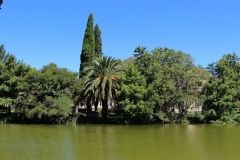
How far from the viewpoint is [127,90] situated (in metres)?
38.0

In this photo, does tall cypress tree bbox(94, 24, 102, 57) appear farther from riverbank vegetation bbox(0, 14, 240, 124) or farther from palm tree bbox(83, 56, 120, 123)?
palm tree bbox(83, 56, 120, 123)

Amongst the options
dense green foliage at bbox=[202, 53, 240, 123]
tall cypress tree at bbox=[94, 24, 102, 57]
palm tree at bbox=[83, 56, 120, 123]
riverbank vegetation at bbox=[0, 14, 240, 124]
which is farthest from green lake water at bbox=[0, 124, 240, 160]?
tall cypress tree at bbox=[94, 24, 102, 57]

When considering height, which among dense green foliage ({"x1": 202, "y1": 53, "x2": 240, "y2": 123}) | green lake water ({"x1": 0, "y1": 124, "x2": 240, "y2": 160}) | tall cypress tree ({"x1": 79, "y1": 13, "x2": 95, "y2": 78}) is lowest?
green lake water ({"x1": 0, "y1": 124, "x2": 240, "y2": 160})

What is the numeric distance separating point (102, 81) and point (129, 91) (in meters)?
3.89

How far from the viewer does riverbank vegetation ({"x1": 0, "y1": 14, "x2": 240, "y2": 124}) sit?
1500 inches

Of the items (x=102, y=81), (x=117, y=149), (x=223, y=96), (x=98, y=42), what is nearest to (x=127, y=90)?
(x=102, y=81)

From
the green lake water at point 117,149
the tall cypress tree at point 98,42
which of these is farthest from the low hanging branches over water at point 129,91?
the green lake water at point 117,149

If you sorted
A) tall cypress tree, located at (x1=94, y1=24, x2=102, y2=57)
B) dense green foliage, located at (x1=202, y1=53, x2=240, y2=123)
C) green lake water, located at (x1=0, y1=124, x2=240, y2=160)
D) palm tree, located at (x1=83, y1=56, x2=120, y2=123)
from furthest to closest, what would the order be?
1. tall cypress tree, located at (x1=94, y1=24, x2=102, y2=57)
2. dense green foliage, located at (x1=202, y1=53, x2=240, y2=123)
3. palm tree, located at (x1=83, y1=56, x2=120, y2=123)
4. green lake water, located at (x1=0, y1=124, x2=240, y2=160)

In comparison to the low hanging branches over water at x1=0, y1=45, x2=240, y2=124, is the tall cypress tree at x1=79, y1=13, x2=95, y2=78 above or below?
above

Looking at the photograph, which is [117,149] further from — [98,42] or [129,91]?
[98,42]

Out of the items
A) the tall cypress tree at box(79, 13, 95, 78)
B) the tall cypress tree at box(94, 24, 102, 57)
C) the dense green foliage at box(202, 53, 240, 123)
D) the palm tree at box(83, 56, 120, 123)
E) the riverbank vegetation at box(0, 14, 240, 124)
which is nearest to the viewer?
the riverbank vegetation at box(0, 14, 240, 124)

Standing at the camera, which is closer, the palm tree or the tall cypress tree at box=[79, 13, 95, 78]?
the palm tree

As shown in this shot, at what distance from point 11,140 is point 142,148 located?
10.1 m

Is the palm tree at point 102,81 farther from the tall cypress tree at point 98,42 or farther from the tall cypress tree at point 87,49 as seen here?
the tall cypress tree at point 98,42
